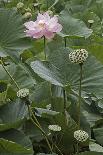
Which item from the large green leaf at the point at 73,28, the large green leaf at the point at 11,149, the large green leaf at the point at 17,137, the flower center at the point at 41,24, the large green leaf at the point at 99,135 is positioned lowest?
the large green leaf at the point at 99,135

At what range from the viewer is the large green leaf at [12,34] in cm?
150

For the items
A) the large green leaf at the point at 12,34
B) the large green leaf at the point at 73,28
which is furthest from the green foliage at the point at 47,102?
the large green leaf at the point at 73,28

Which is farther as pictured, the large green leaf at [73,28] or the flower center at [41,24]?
the large green leaf at [73,28]

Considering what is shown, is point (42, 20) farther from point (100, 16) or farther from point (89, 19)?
point (100, 16)

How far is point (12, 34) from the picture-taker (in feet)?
4.96

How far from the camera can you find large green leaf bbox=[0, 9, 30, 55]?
150 centimetres

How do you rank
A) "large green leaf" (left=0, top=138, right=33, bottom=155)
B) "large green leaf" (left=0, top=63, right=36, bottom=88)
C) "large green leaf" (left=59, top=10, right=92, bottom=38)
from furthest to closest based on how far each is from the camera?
"large green leaf" (left=59, top=10, right=92, bottom=38) < "large green leaf" (left=0, top=63, right=36, bottom=88) < "large green leaf" (left=0, top=138, right=33, bottom=155)

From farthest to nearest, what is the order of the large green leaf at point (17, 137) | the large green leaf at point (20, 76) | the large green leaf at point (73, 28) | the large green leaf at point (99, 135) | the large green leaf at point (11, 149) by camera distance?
1. the large green leaf at point (73, 28)
2. the large green leaf at point (20, 76)
3. the large green leaf at point (99, 135)
4. the large green leaf at point (17, 137)
5. the large green leaf at point (11, 149)

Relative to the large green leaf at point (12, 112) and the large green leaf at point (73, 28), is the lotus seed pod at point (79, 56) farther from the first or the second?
the large green leaf at point (73, 28)

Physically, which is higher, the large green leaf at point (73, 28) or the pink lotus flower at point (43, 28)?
the pink lotus flower at point (43, 28)

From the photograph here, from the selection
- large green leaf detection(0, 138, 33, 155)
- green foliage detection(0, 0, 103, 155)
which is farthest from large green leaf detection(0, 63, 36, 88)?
large green leaf detection(0, 138, 33, 155)

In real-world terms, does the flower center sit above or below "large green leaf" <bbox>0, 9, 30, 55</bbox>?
above

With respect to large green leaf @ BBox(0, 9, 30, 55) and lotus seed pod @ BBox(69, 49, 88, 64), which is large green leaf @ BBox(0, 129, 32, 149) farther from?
large green leaf @ BBox(0, 9, 30, 55)

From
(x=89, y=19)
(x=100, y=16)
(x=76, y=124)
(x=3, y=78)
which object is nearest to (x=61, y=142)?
(x=76, y=124)
